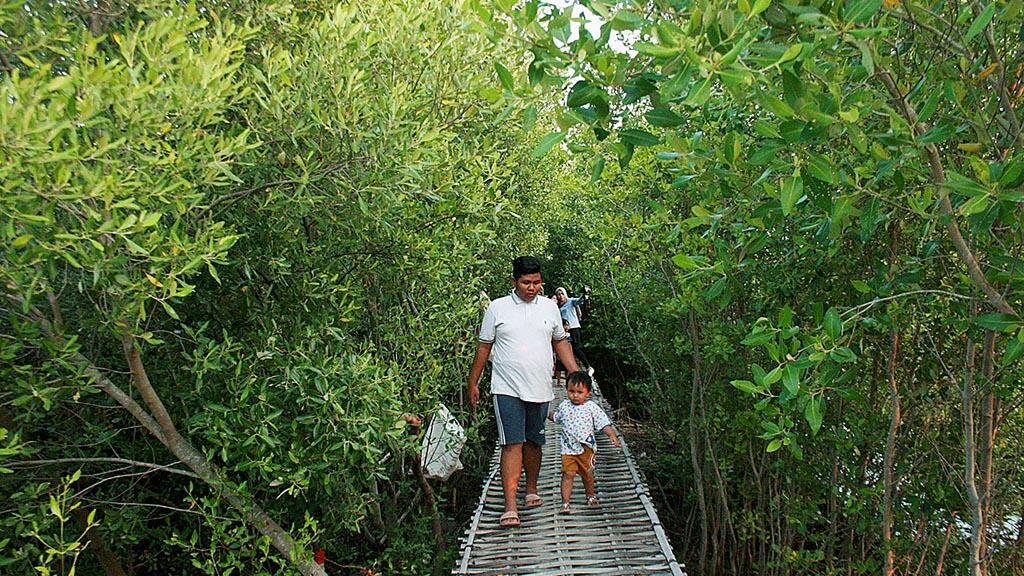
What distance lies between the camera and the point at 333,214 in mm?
2828

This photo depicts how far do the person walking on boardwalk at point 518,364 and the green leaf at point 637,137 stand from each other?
245 centimetres

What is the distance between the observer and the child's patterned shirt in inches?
176

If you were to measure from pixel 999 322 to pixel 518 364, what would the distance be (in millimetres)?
2584

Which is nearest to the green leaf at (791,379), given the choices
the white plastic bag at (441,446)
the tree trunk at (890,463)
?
the tree trunk at (890,463)

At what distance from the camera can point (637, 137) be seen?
4.89 ft

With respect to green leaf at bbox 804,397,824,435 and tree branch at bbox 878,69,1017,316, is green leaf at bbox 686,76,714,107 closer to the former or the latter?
tree branch at bbox 878,69,1017,316

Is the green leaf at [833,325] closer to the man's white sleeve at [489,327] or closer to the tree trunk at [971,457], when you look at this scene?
the tree trunk at [971,457]

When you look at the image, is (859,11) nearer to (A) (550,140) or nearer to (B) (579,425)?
(A) (550,140)

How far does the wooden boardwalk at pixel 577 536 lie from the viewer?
11.9 feet

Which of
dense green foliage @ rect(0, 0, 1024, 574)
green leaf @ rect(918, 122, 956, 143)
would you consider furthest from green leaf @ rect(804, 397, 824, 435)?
green leaf @ rect(918, 122, 956, 143)

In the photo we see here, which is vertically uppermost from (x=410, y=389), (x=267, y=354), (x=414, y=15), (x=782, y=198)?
(x=414, y=15)

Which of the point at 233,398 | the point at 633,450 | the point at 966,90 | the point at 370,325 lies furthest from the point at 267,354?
the point at 633,450

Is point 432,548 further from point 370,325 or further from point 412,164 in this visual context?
point 412,164

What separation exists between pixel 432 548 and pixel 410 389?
A: 141 cm
